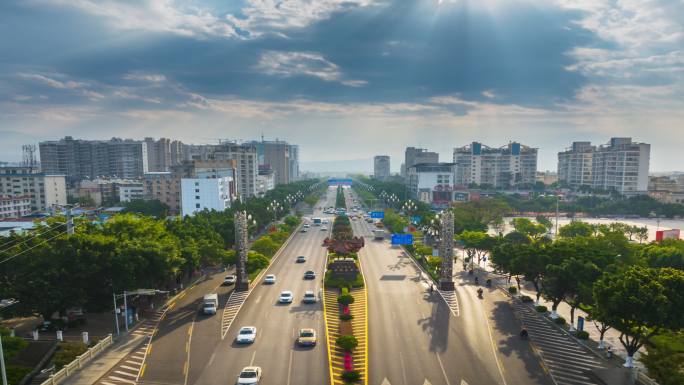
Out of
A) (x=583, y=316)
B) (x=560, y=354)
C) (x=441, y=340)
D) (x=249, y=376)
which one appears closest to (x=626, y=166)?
(x=583, y=316)

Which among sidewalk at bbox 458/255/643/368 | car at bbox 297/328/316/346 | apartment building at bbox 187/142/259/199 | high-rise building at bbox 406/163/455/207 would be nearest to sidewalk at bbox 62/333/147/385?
car at bbox 297/328/316/346

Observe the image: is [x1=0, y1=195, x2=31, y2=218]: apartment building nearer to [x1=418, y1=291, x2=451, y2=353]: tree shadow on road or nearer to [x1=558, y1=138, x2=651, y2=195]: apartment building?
[x1=418, y1=291, x2=451, y2=353]: tree shadow on road

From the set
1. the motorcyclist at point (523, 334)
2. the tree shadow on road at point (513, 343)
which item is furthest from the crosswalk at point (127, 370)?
the motorcyclist at point (523, 334)

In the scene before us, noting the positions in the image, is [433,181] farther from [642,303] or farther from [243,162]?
[642,303]

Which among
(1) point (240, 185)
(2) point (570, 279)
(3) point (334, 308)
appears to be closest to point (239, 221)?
(3) point (334, 308)

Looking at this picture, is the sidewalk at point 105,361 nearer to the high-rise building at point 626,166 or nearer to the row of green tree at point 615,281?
the row of green tree at point 615,281

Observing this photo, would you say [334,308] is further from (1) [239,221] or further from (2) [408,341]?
(1) [239,221]
